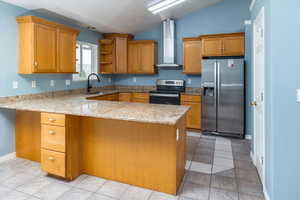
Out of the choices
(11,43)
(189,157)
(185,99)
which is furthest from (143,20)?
(189,157)

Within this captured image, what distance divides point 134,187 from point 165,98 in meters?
2.84

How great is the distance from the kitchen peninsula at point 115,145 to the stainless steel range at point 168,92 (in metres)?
2.33

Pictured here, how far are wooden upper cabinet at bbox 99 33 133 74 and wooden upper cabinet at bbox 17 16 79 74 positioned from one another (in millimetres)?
1749

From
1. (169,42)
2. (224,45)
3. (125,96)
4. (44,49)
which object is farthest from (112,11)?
(224,45)

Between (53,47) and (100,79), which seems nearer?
(53,47)

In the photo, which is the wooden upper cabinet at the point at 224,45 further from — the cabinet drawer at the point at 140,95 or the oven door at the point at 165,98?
the cabinet drawer at the point at 140,95

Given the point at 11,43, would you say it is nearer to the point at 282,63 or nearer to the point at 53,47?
the point at 53,47

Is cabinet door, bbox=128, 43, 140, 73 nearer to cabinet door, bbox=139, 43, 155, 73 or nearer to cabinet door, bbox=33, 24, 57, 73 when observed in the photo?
cabinet door, bbox=139, 43, 155, 73

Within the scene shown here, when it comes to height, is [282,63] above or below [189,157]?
above

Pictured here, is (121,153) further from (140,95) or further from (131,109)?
(140,95)

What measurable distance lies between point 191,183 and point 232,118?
2.34 meters

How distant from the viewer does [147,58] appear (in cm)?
533

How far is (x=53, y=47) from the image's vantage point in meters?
3.34

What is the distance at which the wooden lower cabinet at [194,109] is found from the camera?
465 centimetres
